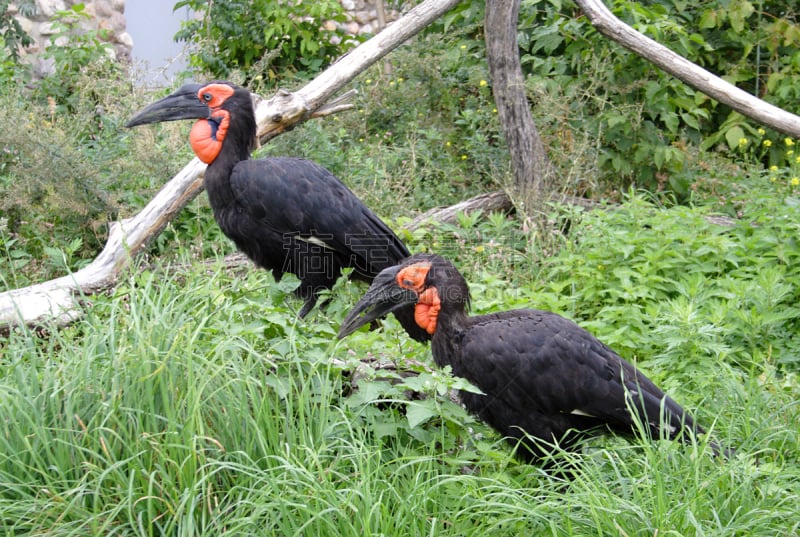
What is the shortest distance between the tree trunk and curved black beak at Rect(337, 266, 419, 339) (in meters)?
2.41

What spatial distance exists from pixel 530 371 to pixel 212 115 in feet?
6.79

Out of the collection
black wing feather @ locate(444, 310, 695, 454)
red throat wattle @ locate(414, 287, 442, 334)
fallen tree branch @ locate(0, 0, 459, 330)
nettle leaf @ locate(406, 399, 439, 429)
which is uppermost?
fallen tree branch @ locate(0, 0, 459, 330)

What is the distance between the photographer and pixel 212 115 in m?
4.02

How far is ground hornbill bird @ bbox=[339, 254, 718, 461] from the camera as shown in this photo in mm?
2754

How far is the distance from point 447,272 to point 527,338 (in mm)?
352

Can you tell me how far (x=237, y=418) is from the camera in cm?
247

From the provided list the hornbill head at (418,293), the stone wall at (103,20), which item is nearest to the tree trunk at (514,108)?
the hornbill head at (418,293)

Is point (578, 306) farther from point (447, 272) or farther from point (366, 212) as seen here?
point (447, 272)

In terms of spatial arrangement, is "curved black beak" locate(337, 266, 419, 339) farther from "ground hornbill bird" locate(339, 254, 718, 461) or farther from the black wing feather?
the black wing feather

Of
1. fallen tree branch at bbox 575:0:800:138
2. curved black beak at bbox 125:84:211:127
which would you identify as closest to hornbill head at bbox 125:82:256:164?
curved black beak at bbox 125:84:211:127

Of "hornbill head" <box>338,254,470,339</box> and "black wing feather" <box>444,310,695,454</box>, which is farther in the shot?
"hornbill head" <box>338,254,470,339</box>

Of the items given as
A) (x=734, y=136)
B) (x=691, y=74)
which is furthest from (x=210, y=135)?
(x=734, y=136)

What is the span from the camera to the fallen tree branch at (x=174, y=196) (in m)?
3.81

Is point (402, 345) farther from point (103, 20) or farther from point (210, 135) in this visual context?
point (103, 20)
